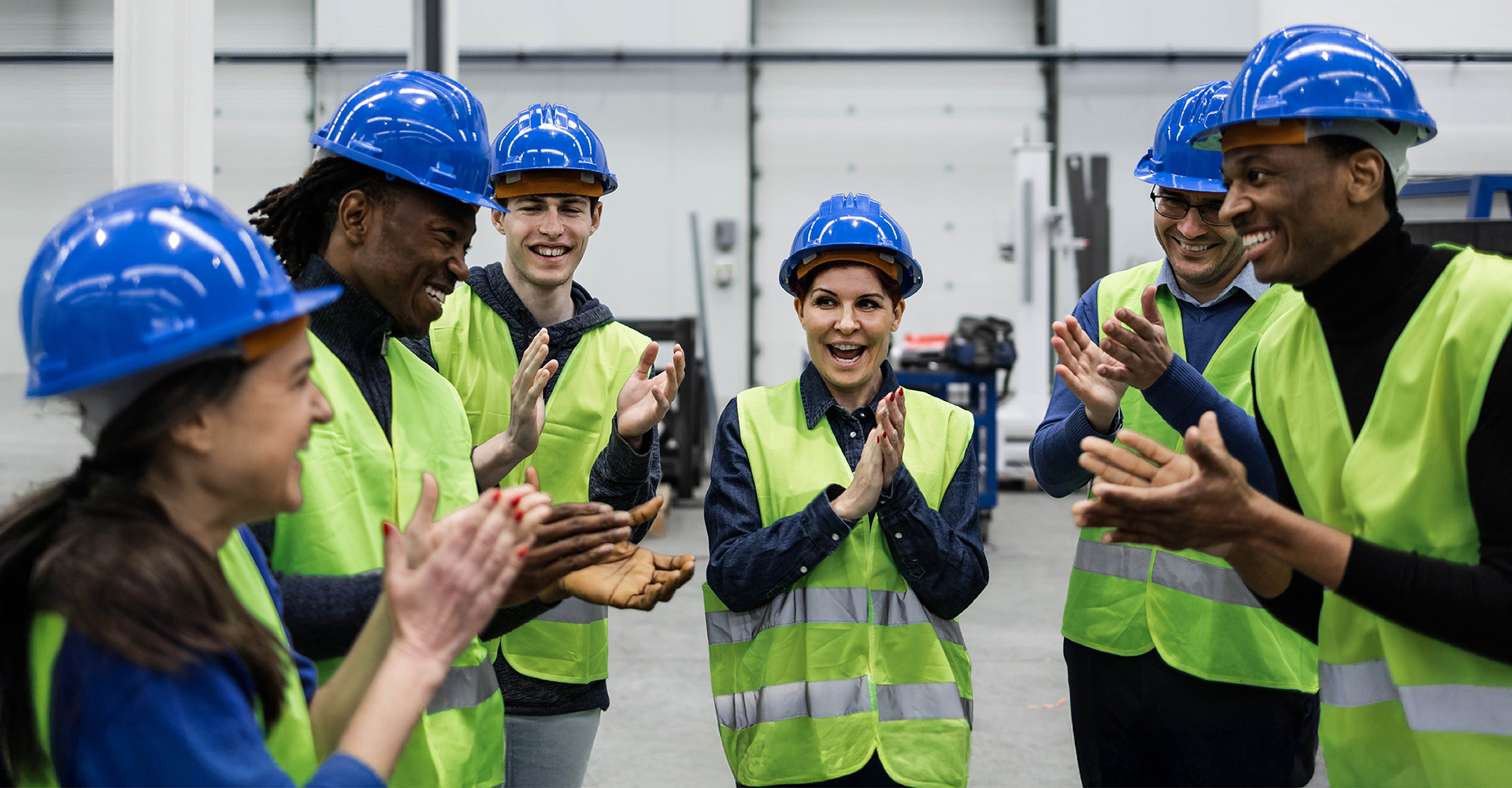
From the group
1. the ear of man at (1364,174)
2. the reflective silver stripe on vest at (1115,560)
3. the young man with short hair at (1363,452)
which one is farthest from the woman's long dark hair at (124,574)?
the reflective silver stripe on vest at (1115,560)

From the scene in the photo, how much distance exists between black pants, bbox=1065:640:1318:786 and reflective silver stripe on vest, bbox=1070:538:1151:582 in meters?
0.16

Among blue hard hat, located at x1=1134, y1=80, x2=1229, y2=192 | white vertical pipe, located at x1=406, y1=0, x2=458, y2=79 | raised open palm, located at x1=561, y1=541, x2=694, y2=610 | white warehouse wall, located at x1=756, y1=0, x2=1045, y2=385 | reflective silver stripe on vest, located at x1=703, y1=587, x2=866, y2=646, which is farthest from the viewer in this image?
white warehouse wall, located at x1=756, y1=0, x2=1045, y2=385

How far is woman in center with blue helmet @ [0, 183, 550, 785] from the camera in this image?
937 millimetres

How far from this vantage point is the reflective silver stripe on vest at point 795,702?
1999mm

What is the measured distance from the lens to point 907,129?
11.2m

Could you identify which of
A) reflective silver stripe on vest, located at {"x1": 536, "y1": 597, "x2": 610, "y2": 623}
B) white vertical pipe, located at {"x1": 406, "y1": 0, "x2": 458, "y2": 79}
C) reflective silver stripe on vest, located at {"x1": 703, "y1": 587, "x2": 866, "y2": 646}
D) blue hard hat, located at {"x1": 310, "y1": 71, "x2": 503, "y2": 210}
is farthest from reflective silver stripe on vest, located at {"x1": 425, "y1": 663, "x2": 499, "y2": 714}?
white vertical pipe, located at {"x1": 406, "y1": 0, "x2": 458, "y2": 79}

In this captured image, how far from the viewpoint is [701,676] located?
16.6 ft

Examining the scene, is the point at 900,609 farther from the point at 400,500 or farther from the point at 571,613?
the point at 400,500

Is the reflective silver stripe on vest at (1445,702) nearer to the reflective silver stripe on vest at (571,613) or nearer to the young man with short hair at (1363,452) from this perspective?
the young man with short hair at (1363,452)

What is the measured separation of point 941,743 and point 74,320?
1.54m

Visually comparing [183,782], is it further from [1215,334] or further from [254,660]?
[1215,334]

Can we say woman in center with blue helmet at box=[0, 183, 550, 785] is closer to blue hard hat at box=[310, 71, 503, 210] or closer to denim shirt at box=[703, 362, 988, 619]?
blue hard hat at box=[310, 71, 503, 210]

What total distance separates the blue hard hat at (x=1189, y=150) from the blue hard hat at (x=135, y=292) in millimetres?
1839

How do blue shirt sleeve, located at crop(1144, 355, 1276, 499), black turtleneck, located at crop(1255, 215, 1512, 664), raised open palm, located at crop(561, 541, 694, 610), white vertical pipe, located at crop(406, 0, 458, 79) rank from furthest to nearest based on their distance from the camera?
white vertical pipe, located at crop(406, 0, 458, 79)
blue shirt sleeve, located at crop(1144, 355, 1276, 499)
raised open palm, located at crop(561, 541, 694, 610)
black turtleneck, located at crop(1255, 215, 1512, 664)
